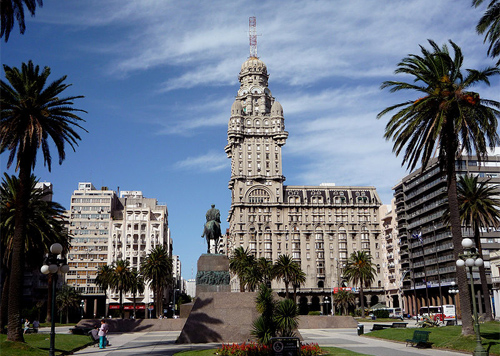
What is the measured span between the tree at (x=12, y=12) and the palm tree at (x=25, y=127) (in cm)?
1039

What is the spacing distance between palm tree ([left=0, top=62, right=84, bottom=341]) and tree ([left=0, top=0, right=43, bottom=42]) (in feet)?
34.1

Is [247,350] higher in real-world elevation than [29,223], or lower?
lower

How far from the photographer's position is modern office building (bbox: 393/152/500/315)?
101812 mm

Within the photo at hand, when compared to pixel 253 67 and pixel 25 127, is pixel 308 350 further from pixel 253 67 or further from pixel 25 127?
pixel 253 67

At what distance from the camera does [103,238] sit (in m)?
130

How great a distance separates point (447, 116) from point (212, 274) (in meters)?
20.0

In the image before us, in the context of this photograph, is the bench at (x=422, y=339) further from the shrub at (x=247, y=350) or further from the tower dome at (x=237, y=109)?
the tower dome at (x=237, y=109)

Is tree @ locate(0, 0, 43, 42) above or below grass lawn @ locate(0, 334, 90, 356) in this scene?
above

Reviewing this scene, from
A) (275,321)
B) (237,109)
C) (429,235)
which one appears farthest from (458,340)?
(237,109)

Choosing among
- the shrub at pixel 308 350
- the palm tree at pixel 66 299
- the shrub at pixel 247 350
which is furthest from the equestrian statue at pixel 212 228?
the palm tree at pixel 66 299

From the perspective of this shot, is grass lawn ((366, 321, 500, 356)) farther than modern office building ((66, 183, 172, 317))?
No

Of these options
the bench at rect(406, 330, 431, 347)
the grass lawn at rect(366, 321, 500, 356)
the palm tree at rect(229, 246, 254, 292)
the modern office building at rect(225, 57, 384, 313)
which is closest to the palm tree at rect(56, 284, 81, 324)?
the palm tree at rect(229, 246, 254, 292)

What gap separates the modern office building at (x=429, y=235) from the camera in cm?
10181

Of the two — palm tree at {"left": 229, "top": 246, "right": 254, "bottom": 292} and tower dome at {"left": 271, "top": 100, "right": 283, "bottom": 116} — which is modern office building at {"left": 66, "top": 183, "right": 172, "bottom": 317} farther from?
tower dome at {"left": 271, "top": 100, "right": 283, "bottom": 116}
